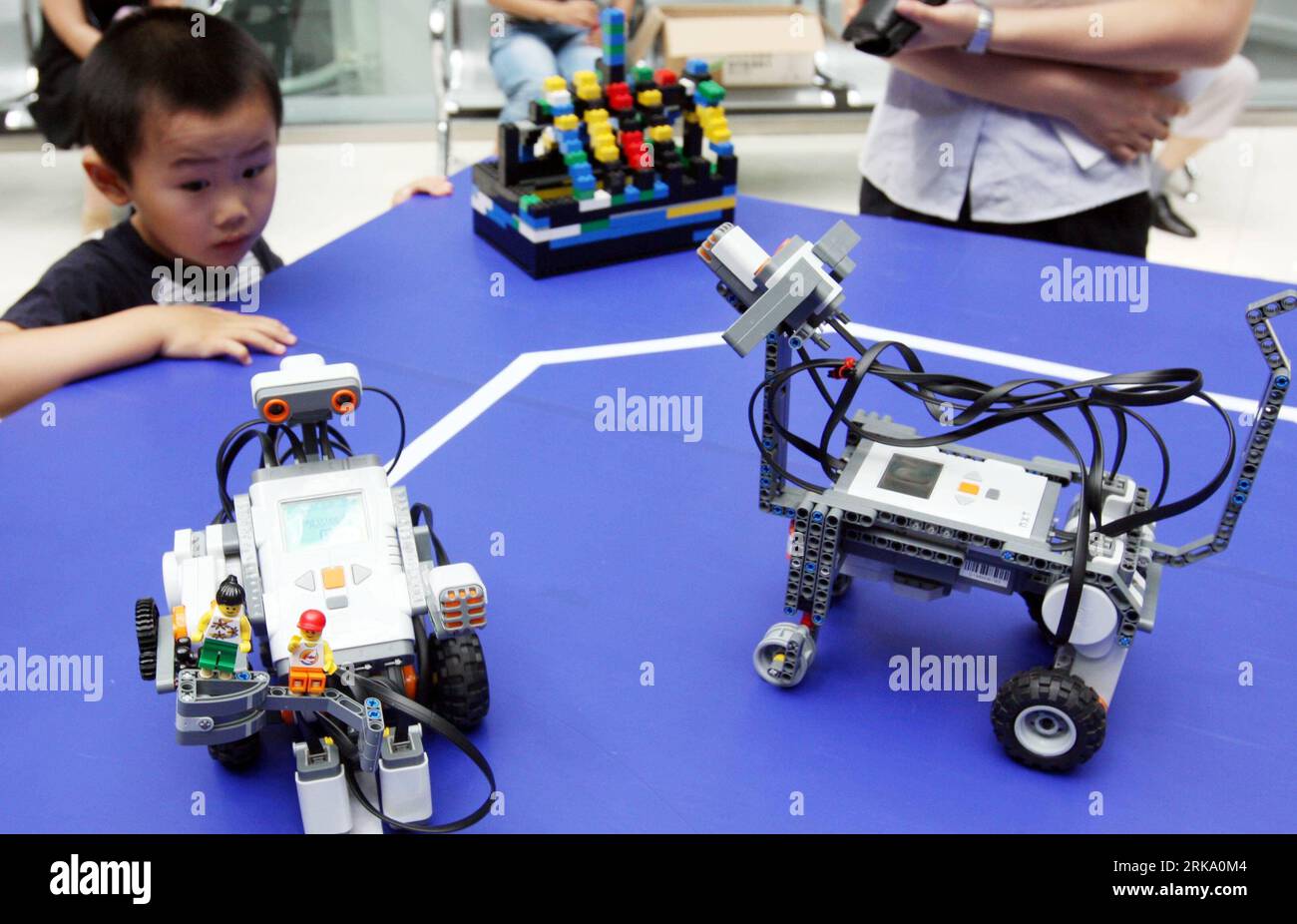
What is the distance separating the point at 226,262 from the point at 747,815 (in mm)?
1013

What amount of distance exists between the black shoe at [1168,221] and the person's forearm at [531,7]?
1555mm

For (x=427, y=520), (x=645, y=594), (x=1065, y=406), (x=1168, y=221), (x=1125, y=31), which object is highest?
(x=1125, y=31)

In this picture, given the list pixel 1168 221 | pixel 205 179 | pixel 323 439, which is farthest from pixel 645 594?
pixel 1168 221

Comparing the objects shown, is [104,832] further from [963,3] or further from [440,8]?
[440,8]

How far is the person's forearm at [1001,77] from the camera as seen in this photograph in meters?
1.41

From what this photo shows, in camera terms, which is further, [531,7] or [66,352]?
[531,7]

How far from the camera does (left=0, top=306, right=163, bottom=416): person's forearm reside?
1.23m

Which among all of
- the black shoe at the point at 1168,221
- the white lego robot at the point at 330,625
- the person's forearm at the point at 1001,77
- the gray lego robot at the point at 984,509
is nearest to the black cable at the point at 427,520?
the white lego robot at the point at 330,625

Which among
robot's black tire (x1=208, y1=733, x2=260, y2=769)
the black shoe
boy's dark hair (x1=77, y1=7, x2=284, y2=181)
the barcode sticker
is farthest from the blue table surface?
the black shoe

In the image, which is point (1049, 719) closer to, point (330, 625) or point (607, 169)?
point (330, 625)

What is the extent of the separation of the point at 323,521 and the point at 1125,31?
1.10m

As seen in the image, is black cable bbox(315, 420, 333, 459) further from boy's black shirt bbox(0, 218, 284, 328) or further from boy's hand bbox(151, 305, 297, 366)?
boy's black shirt bbox(0, 218, 284, 328)

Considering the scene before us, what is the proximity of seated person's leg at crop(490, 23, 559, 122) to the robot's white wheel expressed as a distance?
2.13 m

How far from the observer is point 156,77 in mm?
1314
